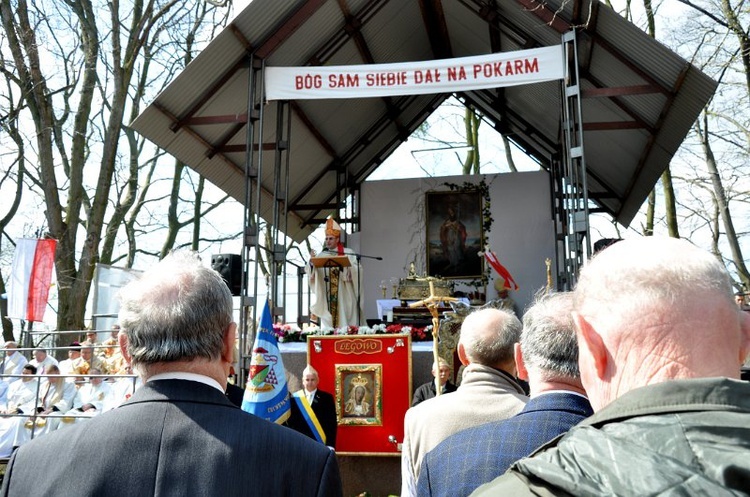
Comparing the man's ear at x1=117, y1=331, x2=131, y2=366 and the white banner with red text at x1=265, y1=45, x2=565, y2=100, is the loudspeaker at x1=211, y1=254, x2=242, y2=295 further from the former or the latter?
the man's ear at x1=117, y1=331, x2=131, y2=366

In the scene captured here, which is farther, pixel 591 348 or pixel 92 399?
pixel 92 399

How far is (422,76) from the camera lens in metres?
9.94

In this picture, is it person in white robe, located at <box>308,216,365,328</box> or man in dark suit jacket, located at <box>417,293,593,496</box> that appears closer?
man in dark suit jacket, located at <box>417,293,593,496</box>

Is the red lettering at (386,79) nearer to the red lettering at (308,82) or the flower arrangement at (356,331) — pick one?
the red lettering at (308,82)

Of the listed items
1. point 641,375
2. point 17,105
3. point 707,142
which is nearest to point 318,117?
point 17,105

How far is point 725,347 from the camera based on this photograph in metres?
1.20

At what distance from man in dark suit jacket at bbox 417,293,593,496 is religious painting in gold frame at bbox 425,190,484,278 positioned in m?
14.3

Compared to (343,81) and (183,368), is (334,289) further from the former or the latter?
(183,368)

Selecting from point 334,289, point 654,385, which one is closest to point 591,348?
point 654,385

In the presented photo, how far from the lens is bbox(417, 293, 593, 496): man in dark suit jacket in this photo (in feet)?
6.86

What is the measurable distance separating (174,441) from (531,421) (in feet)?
3.42

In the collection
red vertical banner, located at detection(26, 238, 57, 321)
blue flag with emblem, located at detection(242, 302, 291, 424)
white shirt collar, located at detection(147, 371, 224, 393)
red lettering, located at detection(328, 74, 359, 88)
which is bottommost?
blue flag with emblem, located at detection(242, 302, 291, 424)

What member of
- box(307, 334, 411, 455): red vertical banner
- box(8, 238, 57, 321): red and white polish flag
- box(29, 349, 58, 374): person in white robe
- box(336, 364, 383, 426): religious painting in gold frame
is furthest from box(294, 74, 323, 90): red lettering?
box(8, 238, 57, 321): red and white polish flag

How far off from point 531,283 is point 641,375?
15.6 m
